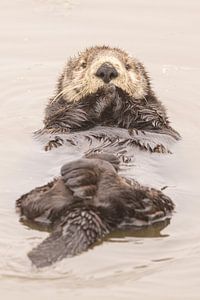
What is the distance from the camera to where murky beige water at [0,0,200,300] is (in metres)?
4.20

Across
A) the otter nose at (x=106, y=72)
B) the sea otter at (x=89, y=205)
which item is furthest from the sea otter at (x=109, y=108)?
the sea otter at (x=89, y=205)

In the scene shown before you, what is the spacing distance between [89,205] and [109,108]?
156 centimetres

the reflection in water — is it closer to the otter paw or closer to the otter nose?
the otter paw

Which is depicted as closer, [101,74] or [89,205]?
[89,205]

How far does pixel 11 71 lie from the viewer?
7922 mm

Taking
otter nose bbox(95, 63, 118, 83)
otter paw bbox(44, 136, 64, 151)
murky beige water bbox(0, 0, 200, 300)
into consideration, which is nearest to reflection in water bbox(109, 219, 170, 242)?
murky beige water bbox(0, 0, 200, 300)

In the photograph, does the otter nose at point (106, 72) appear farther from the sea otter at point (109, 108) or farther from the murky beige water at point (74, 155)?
the murky beige water at point (74, 155)

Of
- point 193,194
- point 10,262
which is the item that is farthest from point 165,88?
point 10,262

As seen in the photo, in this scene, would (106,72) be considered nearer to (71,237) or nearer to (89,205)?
(89,205)

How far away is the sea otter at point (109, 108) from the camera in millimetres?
5930

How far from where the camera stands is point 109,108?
19.7 feet

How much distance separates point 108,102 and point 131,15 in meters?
3.33

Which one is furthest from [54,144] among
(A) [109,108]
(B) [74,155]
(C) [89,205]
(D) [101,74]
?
(C) [89,205]

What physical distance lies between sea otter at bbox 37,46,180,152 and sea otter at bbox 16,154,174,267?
Answer: 92cm
